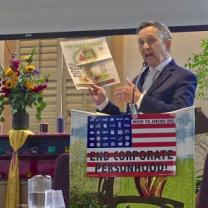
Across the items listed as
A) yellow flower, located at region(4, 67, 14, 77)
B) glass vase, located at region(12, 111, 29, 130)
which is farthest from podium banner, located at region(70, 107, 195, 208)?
glass vase, located at region(12, 111, 29, 130)

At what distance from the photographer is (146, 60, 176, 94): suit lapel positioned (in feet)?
6.38

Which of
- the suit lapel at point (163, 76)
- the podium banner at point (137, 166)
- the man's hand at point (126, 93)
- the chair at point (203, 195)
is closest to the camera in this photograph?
the podium banner at point (137, 166)

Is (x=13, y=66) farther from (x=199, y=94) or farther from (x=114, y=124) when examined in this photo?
(x=114, y=124)

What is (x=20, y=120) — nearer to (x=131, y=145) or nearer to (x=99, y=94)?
(x=99, y=94)

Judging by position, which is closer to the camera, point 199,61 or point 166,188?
point 166,188

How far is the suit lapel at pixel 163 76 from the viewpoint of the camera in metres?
1.94

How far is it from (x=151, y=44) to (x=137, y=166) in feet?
3.80

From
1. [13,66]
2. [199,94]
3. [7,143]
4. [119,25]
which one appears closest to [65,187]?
[13,66]

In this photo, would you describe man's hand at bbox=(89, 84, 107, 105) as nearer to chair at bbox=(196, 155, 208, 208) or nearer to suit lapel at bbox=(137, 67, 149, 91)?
suit lapel at bbox=(137, 67, 149, 91)

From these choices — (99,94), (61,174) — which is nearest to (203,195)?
(61,174)

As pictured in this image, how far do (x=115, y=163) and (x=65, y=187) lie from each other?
0.79 meters

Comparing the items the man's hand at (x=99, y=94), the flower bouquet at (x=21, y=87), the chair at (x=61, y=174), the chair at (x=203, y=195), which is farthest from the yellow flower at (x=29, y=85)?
the chair at (x=203, y=195)

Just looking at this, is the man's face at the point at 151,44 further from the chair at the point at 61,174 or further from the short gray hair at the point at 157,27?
the chair at the point at 61,174

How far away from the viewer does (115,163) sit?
0.89m
